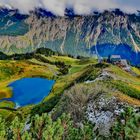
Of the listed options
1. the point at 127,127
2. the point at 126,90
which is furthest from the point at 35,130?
the point at 126,90

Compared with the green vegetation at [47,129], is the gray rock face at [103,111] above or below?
above

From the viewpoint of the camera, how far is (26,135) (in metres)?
39.7

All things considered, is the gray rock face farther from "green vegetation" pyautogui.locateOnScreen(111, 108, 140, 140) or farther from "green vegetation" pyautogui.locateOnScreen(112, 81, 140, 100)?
"green vegetation" pyautogui.locateOnScreen(111, 108, 140, 140)

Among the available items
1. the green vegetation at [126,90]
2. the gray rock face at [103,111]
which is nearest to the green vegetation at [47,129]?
the gray rock face at [103,111]

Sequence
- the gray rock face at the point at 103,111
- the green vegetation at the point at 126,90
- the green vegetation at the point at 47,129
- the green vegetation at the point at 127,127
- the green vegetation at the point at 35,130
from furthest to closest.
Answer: the green vegetation at the point at 126,90 < the gray rock face at the point at 103,111 < the green vegetation at the point at 35,130 < the green vegetation at the point at 47,129 < the green vegetation at the point at 127,127

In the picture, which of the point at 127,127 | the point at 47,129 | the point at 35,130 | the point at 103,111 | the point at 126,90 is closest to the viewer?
the point at 127,127

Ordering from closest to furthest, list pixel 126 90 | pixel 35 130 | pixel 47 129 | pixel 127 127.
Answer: pixel 127 127 → pixel 47 129 → pixel 35 130 → pixel 126 90

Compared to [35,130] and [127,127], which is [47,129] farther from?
[127,127]

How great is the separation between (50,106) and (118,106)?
40643mm

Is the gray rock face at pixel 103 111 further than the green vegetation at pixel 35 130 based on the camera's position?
Yes

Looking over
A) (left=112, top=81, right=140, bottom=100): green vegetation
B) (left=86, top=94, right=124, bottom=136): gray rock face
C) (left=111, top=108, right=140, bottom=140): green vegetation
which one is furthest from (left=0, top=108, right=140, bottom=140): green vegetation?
(left=112, top=81, right=140, bottom=100): green vegetation

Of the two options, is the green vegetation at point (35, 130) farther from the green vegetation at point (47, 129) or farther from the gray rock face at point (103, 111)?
the gray rock face at point (103, 111)

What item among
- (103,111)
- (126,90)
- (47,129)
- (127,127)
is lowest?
(47,129)

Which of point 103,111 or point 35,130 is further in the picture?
point 103,111
